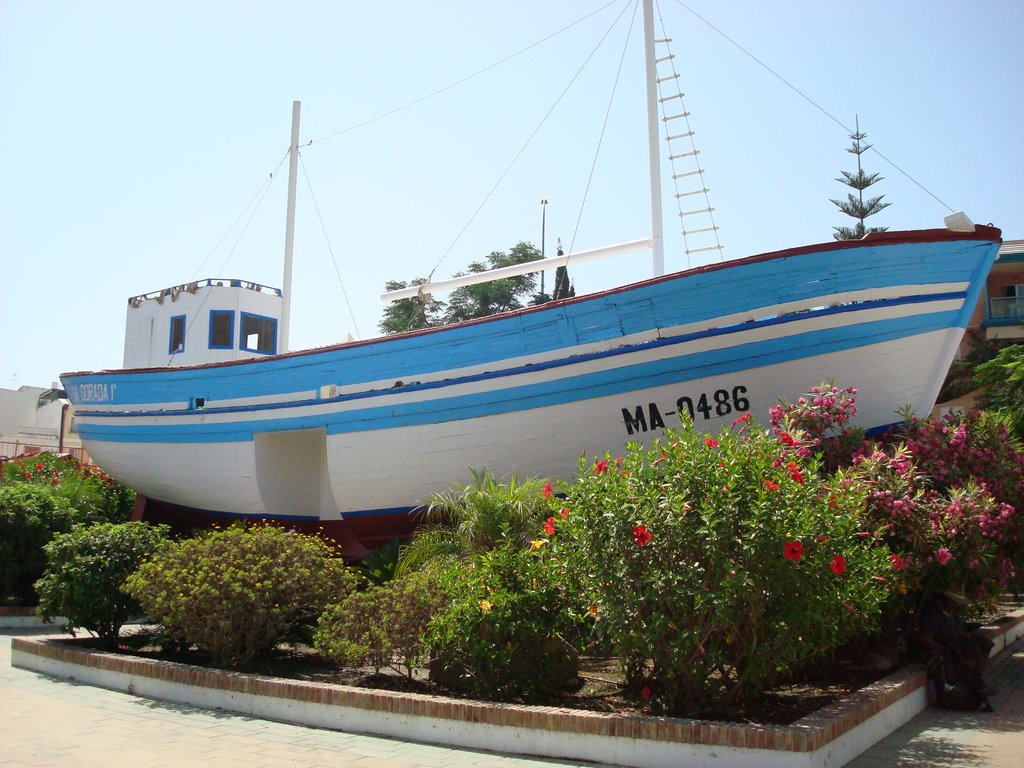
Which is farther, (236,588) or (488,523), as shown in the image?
(488,523)

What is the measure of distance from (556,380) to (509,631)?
4.71m

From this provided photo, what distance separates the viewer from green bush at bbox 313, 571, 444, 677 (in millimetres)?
6883

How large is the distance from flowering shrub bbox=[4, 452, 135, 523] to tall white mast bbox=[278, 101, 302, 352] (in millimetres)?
4381

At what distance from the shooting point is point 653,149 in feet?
39.5

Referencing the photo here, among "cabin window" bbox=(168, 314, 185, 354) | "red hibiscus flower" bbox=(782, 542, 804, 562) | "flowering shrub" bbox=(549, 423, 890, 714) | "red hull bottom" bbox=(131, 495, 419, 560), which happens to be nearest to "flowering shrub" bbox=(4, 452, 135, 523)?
"red hull bottom" bbox=(131, 495, 419, 560)

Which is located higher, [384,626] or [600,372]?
[600,372]

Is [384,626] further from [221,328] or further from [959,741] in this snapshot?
[221,328]

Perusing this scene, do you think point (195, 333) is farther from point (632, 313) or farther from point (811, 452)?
point (811, 452)

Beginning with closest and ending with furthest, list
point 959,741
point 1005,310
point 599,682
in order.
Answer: point 959,741
point 599,682
point 1005,310

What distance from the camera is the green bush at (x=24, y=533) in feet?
38.8

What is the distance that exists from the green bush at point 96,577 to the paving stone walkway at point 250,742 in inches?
50.6

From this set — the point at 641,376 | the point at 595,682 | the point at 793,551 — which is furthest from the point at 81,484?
the point at 793,551

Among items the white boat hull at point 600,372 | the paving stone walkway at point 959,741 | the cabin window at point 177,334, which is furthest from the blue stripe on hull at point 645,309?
the cabin window at point 177,334

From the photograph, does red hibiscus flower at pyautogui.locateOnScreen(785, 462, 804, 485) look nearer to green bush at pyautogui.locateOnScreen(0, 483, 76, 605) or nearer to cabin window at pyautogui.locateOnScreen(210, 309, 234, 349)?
green bush at pyautogui.locateOnScreen(0, 483, 76, 605)
